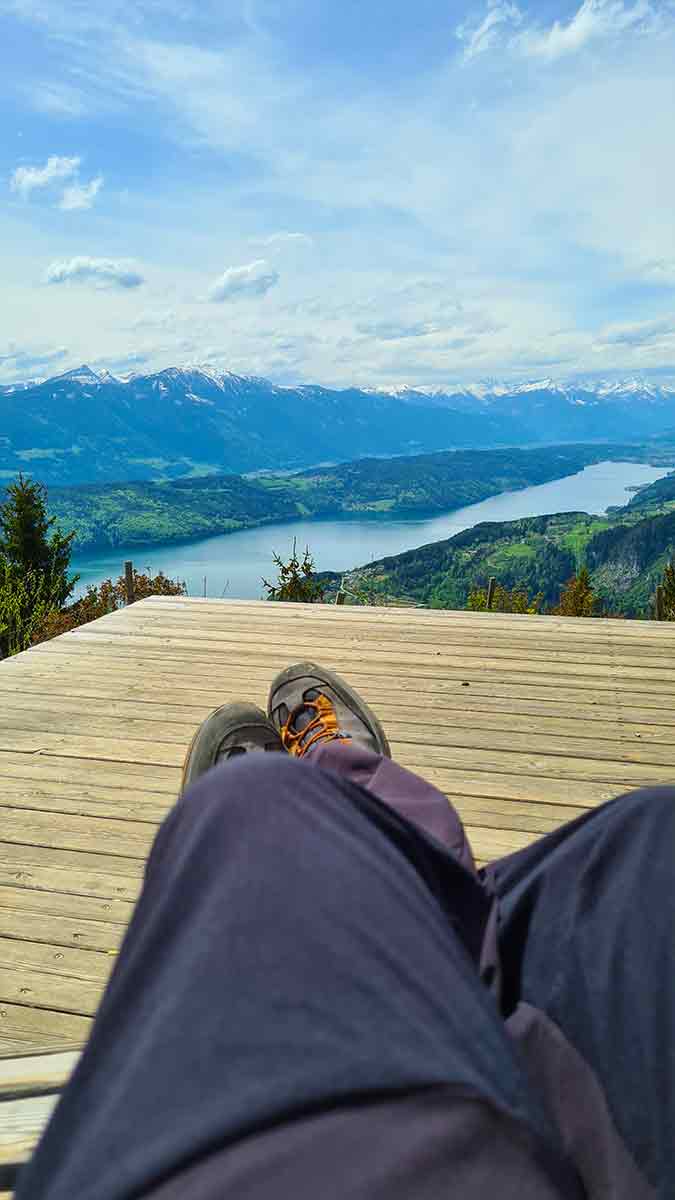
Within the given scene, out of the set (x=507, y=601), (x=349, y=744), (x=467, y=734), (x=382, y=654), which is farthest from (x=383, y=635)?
(x=507, y=601)

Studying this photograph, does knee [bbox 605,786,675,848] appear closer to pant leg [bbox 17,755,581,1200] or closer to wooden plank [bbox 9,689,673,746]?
pant leg [bbox 17,755,581,1200]

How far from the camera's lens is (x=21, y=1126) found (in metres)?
0.98

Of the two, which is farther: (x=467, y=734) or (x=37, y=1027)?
(x=467, y=734)

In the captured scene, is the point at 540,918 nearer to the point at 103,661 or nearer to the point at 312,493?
the point at 103,661

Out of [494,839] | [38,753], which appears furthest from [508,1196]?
[38,753]

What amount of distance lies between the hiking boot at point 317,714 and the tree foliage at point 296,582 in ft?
19.9

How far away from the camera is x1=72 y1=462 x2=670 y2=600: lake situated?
183 ft

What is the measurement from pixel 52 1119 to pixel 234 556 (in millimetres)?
68422

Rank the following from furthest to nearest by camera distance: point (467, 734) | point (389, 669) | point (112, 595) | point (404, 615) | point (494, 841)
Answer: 1. point (112, 595)
2. point (404, 615)
3. point (389, 669)
4. point (467, 734)
5. point (494, 841)

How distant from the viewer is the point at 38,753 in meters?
2.25

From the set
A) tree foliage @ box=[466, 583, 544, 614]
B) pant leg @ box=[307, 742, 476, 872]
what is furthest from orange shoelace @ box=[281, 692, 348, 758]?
tree foliage @ box=[466, 583, 544, 614]

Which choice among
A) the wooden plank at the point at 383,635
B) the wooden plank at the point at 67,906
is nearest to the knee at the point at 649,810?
the wooden plank at the point at 67,906

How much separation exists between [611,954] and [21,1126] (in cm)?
78

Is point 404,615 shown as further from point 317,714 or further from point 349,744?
point 349,744
